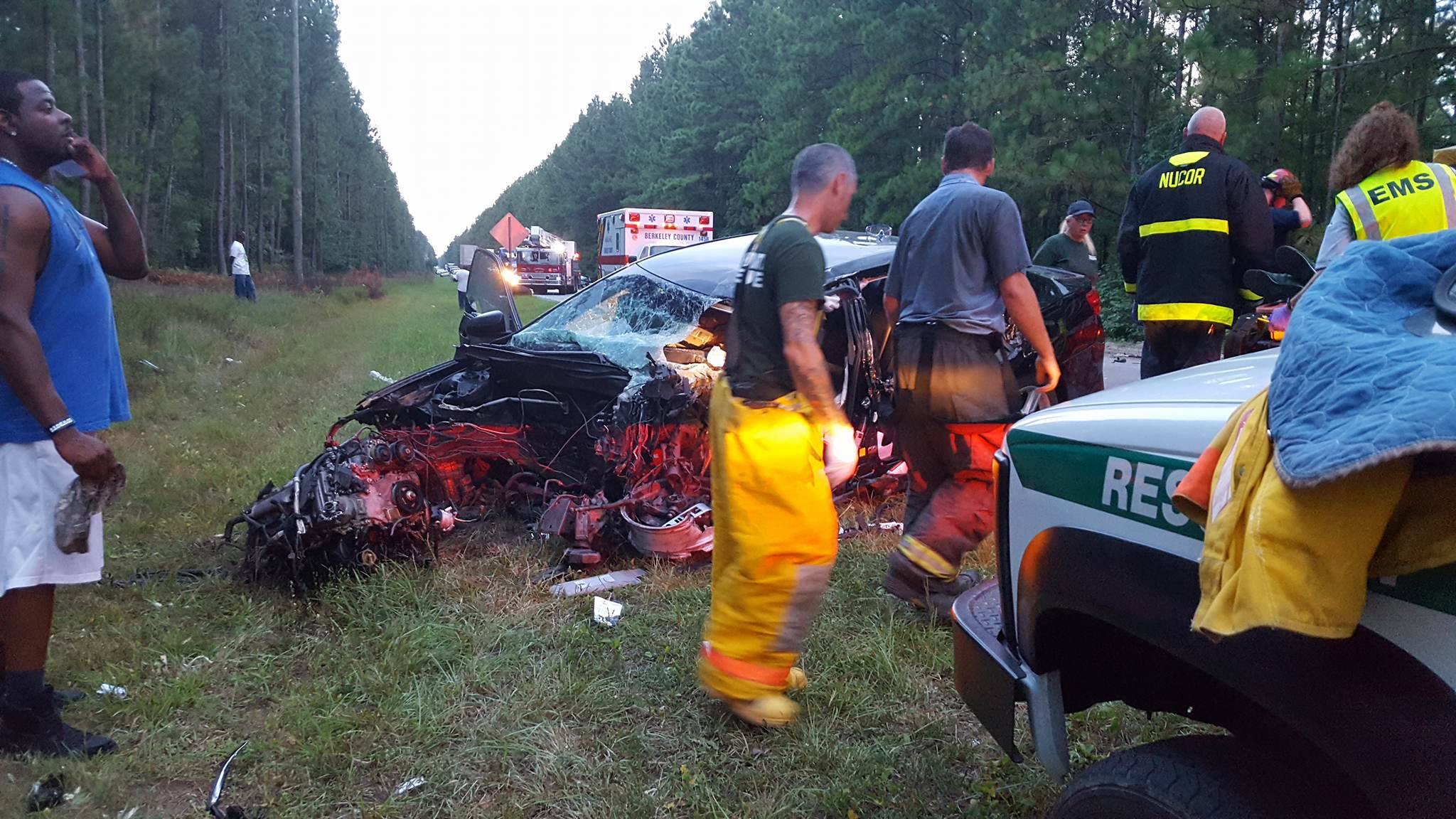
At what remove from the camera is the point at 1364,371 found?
1039 mm

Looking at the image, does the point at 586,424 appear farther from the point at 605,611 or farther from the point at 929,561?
the point at 929,561

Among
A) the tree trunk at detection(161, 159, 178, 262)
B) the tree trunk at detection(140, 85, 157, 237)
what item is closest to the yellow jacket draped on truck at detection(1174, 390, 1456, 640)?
the tree trunk at detection(140, 85, 157, 237)

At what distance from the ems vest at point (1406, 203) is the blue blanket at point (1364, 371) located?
2.36m

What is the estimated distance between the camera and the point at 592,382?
4.46m

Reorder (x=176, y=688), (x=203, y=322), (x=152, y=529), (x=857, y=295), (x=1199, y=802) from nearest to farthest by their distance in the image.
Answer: (x=1199, y=802) → (x=176, y=688) → (x=857, y=295) → (x=152, y=529) → (x=203, y=322)

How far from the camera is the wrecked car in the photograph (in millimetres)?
3977

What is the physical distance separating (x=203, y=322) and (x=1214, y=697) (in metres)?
15.3

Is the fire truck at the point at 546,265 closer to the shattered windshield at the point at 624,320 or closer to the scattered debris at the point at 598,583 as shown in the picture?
the shattered windshield at the point at 624,320

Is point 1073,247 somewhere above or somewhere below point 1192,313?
above

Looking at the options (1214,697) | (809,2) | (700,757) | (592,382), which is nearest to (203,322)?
(592,382)

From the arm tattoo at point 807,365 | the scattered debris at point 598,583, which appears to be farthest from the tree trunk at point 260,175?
the arm tattoo at point 807,365

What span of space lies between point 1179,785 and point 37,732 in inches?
119

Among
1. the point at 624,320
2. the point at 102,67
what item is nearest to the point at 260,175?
the point at 102,67

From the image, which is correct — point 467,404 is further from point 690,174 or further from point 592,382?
point 690,174
